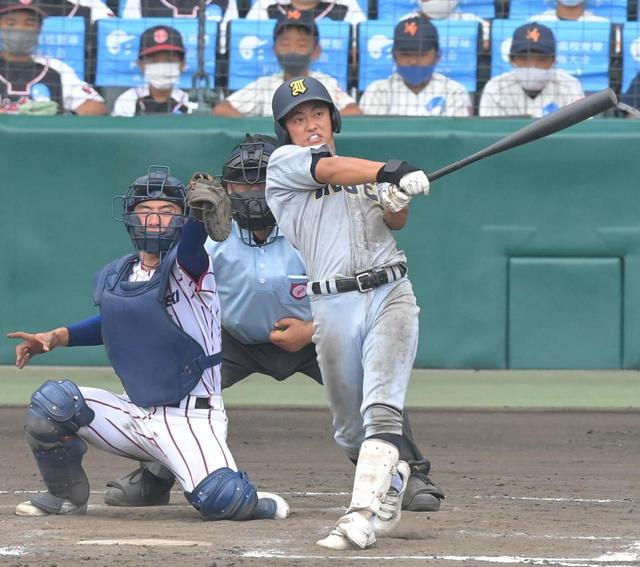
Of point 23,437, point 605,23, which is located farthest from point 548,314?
point 23,437

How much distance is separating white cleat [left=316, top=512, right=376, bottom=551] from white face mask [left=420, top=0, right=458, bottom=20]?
6.41 metres

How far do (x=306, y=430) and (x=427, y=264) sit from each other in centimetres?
220

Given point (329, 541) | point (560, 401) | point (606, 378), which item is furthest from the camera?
point (606, 378)

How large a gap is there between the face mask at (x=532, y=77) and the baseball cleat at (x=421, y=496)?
5.04m

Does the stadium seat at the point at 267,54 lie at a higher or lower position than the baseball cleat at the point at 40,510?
higher

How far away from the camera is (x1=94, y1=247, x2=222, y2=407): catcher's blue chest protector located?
15.7 feet

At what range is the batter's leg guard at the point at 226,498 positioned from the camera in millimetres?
4715

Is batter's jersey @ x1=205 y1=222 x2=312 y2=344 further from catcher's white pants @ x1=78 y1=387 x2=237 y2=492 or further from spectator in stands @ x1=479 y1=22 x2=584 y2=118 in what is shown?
spectator in stands @ x1=479 y1=22 x2=584 y2=118

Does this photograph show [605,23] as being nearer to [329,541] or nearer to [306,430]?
[306,430]

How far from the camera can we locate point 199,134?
30.2 feet

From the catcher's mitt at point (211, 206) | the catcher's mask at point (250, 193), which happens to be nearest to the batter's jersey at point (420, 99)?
the catcher's mask at point (250, 193)

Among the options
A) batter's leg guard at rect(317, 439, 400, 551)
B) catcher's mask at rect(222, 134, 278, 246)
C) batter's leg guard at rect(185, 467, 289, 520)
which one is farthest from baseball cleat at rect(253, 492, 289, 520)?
catcher's mask at rect(222, 134, 278, 246)

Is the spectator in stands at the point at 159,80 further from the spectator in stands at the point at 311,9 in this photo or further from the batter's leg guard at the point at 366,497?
the batter's leg guard at the point at 366,497

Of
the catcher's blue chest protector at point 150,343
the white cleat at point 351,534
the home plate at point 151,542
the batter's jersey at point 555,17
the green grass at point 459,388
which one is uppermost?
the batter's jersey at point 555,17
